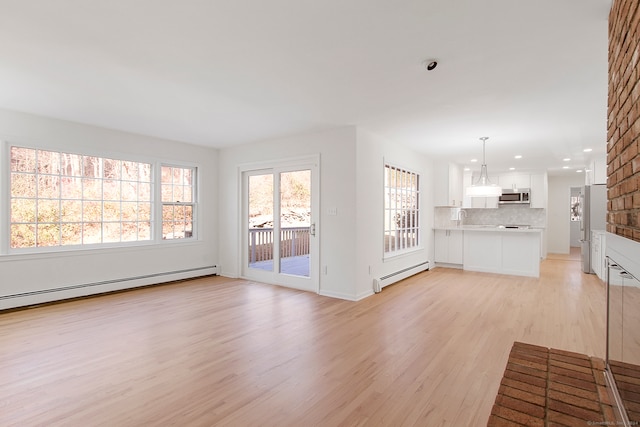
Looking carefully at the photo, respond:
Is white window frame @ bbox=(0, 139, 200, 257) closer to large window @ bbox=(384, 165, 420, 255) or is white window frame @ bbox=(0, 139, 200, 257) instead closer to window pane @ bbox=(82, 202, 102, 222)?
window pane @ bbox=(82, 202, 102, 222)

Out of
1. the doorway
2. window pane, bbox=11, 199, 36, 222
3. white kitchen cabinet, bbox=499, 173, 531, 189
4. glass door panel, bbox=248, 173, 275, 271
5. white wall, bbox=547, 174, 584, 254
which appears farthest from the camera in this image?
white wall, bbox=547, 174, 584, 254

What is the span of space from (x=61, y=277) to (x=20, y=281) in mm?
423

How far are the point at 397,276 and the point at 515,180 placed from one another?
5.60 m

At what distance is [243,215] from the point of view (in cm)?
615

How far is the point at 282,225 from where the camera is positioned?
560 cm

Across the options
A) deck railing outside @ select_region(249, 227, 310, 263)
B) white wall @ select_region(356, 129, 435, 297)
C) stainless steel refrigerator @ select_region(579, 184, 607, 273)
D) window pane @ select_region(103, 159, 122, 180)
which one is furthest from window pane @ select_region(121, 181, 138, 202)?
stainless steel refrigerator @ select_region(579, 184, 607, 273)

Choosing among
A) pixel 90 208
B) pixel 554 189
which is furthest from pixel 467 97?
pixel 554 189

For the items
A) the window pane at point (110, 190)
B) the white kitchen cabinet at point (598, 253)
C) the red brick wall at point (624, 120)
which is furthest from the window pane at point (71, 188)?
the white kitchen cabinet at point (598, 253)

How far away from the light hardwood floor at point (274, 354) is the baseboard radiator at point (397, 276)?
0.20 metres

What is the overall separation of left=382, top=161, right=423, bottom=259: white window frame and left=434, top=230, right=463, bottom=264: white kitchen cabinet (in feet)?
2.71

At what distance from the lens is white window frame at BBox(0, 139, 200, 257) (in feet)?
13.4

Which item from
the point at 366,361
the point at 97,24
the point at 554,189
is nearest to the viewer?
the point at 97,24

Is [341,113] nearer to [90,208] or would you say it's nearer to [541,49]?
[541,49]

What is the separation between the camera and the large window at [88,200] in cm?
431
